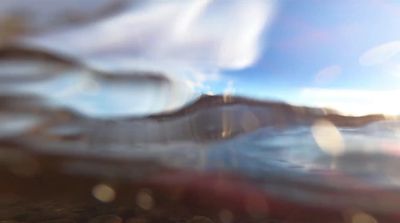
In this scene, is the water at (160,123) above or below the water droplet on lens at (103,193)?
above

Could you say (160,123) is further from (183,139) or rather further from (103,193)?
(103,193)

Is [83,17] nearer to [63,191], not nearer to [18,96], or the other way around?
[18,96]

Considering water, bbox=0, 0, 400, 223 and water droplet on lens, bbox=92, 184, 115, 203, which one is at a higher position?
water, bbox=0, 0, 400, 223

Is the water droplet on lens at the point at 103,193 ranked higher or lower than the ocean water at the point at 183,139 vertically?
lower

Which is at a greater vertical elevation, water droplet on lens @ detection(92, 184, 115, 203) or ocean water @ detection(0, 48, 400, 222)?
ocean water @ detection(0, 48, 400, 222)

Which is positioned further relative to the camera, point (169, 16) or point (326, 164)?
point (169, 16)

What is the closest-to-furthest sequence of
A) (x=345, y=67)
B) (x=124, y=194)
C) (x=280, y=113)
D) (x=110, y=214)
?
(x=110, y=214) → (x=124, y=194) → (x=345, y=67) → (x=280, y=113)

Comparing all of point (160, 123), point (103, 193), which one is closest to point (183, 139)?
point (160, 123)

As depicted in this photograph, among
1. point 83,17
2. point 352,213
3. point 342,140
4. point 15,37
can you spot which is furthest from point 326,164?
point 15,37
